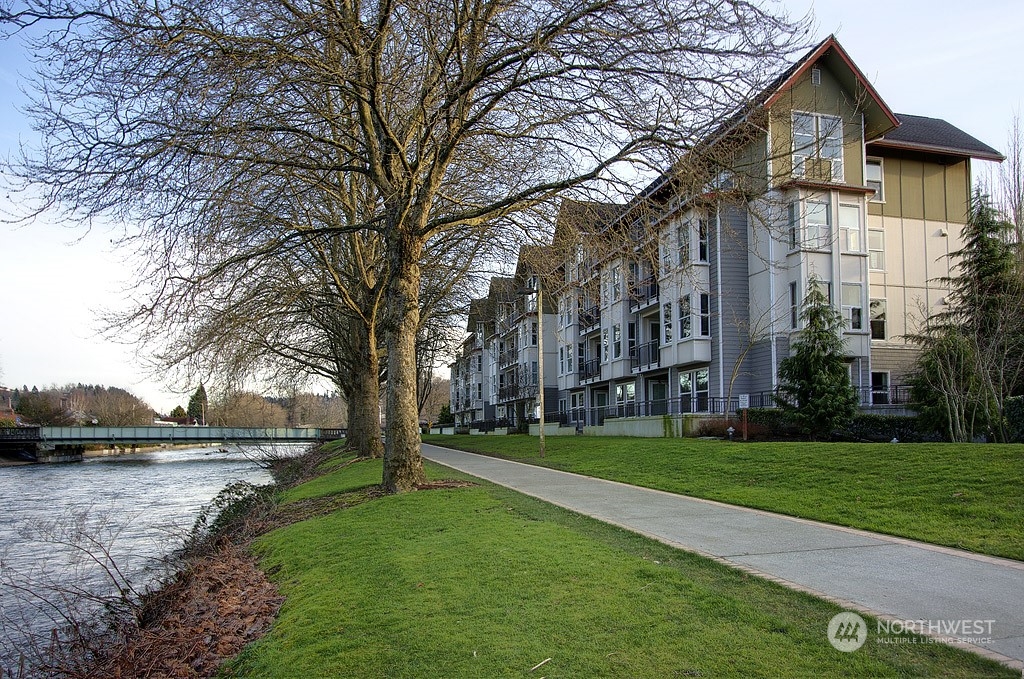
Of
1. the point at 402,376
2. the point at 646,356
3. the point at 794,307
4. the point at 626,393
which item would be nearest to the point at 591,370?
the point at 626,393

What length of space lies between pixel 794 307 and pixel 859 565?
21.0m

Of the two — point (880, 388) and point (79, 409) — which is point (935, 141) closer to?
point (880, 388)

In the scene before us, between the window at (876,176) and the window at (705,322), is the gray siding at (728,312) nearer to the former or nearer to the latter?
the window at (705,322)

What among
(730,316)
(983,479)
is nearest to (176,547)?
(983,479)

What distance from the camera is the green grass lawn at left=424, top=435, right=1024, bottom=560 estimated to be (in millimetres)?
8492

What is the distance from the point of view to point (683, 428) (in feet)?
84.0

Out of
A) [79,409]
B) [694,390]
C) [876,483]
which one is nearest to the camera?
[876,483]

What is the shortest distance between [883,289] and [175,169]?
28.3 meters

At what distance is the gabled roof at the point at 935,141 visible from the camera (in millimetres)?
29797

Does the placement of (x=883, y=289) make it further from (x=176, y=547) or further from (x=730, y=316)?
(x=176, y=547)

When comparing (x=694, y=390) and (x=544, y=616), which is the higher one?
(x=694, y=390)

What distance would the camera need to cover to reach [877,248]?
29.8 metres

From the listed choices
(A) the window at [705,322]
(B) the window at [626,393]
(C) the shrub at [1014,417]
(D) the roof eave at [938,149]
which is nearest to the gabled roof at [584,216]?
(C) the shrub at [1014,417]

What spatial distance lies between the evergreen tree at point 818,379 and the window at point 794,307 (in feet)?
9.47
